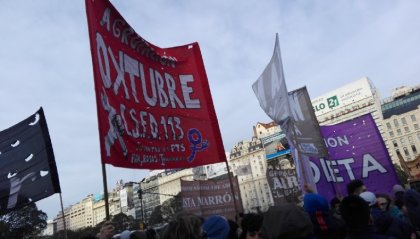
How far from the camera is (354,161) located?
8.97 metres

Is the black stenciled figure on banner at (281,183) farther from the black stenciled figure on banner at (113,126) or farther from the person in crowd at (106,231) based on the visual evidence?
the person in crowd at (106,231)

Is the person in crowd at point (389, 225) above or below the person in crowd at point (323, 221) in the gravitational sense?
below

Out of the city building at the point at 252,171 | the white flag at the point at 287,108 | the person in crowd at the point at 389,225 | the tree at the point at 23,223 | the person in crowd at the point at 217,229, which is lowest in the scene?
the person in crowd at the point at 389,225

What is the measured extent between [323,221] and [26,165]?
478 centimetres

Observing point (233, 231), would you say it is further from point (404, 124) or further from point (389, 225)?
point (404, 124)

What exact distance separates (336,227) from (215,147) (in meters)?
3.10

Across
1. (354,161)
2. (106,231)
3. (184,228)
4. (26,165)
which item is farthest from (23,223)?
(184,228)

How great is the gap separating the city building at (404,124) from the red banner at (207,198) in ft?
296

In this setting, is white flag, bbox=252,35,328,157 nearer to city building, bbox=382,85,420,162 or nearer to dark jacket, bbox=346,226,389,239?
dark jacket, bbox=346,226,389,239

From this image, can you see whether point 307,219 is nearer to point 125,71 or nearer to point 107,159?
point 107,159

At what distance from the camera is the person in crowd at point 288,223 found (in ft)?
8.62

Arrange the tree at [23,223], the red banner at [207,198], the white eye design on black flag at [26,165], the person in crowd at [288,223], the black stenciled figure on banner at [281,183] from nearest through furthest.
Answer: the person in crowd at [288,223] → the white eye design on black flag at [26,165] → the red banner at [207,198] → the black stenciled figure on banner at [281,183] → the tree at [23,223]

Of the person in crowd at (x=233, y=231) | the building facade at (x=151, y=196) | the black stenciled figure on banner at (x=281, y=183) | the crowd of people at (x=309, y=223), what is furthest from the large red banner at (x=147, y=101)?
the building facade at (x=151, y=196)

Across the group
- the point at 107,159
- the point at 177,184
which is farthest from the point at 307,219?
the point at 177,184
